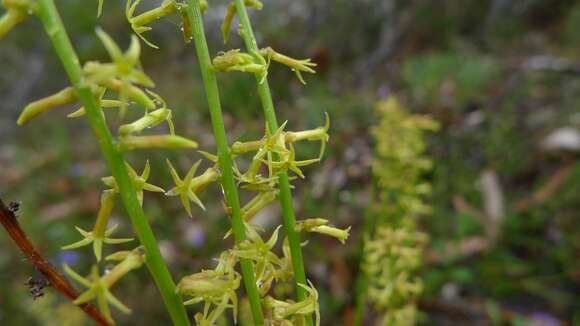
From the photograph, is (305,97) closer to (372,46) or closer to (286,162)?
(372,46)

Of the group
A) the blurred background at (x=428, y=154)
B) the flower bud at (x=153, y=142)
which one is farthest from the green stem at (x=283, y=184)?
the blurred background at (x=428, y=154)

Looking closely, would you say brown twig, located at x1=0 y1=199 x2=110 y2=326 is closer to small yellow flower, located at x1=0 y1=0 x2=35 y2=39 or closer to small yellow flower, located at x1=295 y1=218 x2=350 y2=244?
small yellow flower, located at x1=0 y1=0 x2=35 y2=39

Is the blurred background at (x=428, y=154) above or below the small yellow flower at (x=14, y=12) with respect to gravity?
above

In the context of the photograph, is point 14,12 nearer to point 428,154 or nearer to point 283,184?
point 283,184

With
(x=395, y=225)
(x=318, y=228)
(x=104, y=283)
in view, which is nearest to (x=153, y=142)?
(x=104, y=283)

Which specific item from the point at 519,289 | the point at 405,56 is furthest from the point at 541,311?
the point at 405,56

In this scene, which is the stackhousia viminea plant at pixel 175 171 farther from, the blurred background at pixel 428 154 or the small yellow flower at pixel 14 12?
the blurred background at pixel 428 154
